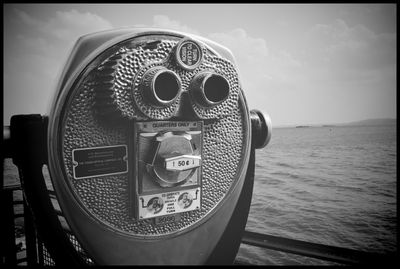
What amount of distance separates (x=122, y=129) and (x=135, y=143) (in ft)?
0.19

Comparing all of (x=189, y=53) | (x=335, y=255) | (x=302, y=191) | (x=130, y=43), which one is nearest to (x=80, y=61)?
(x=130, y=43)

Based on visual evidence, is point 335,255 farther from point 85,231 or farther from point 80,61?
point 80,61

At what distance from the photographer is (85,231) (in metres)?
1.02

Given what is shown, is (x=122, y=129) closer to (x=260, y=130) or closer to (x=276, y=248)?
(x=260, y=130)

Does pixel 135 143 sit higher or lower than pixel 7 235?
higher

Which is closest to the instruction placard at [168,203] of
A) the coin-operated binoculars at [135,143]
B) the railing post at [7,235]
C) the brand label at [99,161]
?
the coin-operated binoculars at [135,143]

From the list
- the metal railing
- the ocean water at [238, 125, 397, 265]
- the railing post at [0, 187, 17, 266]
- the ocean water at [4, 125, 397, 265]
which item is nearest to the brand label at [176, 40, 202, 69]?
the metal railing

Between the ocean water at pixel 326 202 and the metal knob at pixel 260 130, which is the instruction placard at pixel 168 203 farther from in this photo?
the ocean water at pixel 326 202

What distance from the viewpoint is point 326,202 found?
103ft

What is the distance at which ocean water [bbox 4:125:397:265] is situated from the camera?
65.4 ft

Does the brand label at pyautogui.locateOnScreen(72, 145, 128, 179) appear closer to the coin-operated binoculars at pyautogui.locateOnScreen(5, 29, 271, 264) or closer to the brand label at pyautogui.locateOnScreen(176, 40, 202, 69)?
the coin-operated binoculars at pyautogui.locateOnScreen(5, 29, 271, 264)

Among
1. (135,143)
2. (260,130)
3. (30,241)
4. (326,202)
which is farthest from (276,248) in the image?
(326,202)

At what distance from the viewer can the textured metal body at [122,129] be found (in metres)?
0.96

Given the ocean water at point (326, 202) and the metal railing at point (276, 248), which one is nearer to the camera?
the metal railing at point (276, 248)
